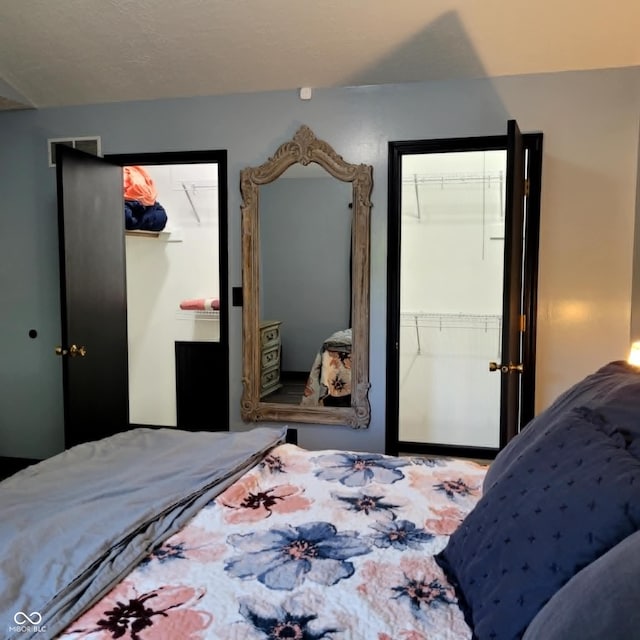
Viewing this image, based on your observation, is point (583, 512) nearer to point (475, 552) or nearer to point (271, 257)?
point (475, 552)

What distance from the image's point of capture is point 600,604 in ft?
2.43

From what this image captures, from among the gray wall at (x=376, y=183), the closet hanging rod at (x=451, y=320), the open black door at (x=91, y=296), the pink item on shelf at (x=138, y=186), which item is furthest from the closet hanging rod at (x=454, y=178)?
the open black door at (x=91, y=296)

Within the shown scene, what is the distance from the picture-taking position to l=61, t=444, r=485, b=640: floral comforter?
1.06 m

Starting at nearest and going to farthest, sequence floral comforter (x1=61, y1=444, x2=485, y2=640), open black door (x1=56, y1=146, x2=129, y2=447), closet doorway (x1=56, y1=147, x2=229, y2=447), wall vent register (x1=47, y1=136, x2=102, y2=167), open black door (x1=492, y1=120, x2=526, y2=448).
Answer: floral comforter (x1=61, y1=444, x2=485, y2=640) → open black door (x1=492, y1=120, x2=526, y2=448) → open black door (x1=56, y1=146, x2=129, y2=447) → closet doorway (x1=56, y1=147, x2=229, y2=447) → wall vent register (x1=47, y1=136, x2=102, y2=167)

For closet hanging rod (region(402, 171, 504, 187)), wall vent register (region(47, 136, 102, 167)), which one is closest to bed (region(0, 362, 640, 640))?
wall vent register (region(47, 136, 102, 167))

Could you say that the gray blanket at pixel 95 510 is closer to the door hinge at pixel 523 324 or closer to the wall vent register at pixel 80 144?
the door hinge at pixel 523 324

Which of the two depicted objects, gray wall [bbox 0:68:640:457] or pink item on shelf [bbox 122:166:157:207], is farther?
pink item on shelf [bbox 122:166:157:207]

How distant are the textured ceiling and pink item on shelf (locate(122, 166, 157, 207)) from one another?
2.88ft

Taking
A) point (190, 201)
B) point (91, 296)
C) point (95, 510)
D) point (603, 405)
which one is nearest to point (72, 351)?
point (91, 296)

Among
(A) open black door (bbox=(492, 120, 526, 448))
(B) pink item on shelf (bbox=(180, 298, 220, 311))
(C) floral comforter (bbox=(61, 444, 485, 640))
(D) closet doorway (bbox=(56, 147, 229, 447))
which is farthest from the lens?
(B) pink item on shelf (bbox=(180, 298, 220, 311))

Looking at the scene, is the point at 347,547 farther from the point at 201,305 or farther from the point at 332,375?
the point at 201,305

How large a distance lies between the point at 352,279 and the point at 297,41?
128 centimetres

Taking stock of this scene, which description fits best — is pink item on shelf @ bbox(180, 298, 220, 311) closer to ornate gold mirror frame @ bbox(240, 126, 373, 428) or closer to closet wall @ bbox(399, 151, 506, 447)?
ornate gold mirror frame @ bbox(240, 126, 373, 428)

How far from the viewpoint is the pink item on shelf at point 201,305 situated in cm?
466
